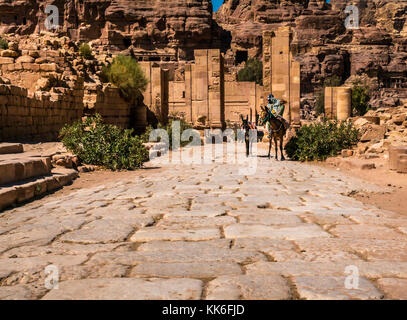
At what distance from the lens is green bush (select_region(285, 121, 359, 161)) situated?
13.1m

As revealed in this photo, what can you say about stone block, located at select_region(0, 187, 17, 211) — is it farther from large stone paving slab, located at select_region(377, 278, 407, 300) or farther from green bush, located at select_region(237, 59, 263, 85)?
green bush, located at select_region(237, 59, 263, 85)

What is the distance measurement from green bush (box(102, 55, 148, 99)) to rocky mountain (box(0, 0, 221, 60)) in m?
43.9

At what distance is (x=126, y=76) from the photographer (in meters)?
20.2

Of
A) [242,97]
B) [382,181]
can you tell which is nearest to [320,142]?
[382,181]

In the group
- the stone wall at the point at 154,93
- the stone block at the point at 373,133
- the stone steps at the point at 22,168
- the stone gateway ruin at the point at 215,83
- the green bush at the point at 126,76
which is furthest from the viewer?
the stone wall at the point at 154,93

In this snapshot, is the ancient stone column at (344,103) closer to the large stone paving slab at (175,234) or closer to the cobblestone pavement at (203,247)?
the cobblestone pavement at (203,247)

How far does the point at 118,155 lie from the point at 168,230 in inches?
259

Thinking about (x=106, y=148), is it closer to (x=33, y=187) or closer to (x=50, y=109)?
(x=33, y=187)

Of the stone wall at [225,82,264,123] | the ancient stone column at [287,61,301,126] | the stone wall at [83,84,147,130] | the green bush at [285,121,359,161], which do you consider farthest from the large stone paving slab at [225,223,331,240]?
the stone wall at [225,82,264,123]

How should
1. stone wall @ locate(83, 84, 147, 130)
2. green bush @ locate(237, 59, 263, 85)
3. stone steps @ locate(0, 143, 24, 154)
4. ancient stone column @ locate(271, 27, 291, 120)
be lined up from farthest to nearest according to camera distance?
green bush @ locate(237, 59, 263, 85)
ancient stone column @ locate(271, 27, 291, 120)
stone wall @ locate(83, 84, 147, 130)
stone steps @ locate(0, 143, 24, 154)

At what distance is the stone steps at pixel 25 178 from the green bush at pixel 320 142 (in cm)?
735

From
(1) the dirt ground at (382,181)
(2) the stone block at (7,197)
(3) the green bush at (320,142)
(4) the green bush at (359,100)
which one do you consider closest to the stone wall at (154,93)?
(3) the green bush at (320,142)

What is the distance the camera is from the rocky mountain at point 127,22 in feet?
210

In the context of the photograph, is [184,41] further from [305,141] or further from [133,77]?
[305,141]
